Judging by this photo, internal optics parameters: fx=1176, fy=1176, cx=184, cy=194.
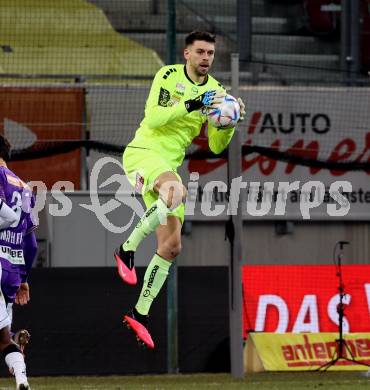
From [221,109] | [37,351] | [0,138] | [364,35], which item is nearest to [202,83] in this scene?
[221,109]

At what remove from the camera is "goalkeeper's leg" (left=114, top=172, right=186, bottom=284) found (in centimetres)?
879

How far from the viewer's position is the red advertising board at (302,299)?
1262cm

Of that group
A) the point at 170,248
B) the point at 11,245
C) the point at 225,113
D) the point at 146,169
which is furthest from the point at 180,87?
the point at 11,245

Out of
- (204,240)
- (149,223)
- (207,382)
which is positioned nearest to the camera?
(149,223)

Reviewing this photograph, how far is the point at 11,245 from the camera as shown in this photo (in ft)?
28.6

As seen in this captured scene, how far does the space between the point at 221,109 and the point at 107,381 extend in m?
4.01

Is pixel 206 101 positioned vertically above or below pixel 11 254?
above

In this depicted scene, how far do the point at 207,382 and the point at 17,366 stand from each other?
3296 millimetres

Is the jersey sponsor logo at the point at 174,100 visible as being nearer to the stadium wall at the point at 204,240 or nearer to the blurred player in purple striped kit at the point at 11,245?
the blurred player in purple striped kit at the point at 11,245

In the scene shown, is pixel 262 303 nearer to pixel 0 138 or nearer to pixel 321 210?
pixel 321 210

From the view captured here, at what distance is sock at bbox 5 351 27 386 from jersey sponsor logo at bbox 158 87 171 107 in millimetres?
2163

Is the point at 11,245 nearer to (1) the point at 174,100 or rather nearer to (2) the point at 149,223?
(2) the point at 149,223

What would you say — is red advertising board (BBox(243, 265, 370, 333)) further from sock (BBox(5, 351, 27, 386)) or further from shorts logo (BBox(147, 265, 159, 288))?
sock (BBox(5, 351, 27, 386))

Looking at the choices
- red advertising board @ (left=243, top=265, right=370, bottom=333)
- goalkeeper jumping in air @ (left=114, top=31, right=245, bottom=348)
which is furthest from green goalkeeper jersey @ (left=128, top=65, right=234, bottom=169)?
red advertising board @ (left=243, top=265, right=370, bottom=333)
